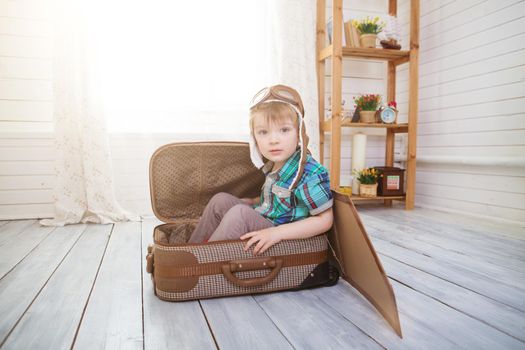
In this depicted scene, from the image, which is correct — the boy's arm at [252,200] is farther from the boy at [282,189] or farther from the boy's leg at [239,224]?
the boy's leg at [239,224]

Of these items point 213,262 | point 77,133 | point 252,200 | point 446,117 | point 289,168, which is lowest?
point 213,262

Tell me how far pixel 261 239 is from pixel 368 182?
60.7 inches

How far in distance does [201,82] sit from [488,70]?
5.54 feet

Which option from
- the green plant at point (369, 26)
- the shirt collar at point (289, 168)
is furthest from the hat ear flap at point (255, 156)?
the green plant at point (369, 26)

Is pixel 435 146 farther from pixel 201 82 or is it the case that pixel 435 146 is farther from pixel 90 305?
pixel 90 305

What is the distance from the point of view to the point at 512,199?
→ 187 cm

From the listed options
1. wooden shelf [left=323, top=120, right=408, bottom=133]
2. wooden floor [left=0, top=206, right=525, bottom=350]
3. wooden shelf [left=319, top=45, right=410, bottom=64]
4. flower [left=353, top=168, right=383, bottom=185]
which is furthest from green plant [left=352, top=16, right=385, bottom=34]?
wooden floor [left=0, top=206, right=525, bottom=350]

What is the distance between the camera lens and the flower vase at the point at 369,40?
2258mm

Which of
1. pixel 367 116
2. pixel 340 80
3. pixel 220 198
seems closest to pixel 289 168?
pixel 220 198

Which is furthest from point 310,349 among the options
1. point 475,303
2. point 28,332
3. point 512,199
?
point 512,199

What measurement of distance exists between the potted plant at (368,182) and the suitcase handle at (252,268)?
1.50m

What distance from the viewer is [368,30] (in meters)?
2.27

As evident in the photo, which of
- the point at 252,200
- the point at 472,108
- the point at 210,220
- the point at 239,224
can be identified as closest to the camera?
the point at 239,224

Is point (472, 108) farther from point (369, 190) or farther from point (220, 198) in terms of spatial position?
point (220, 198)
